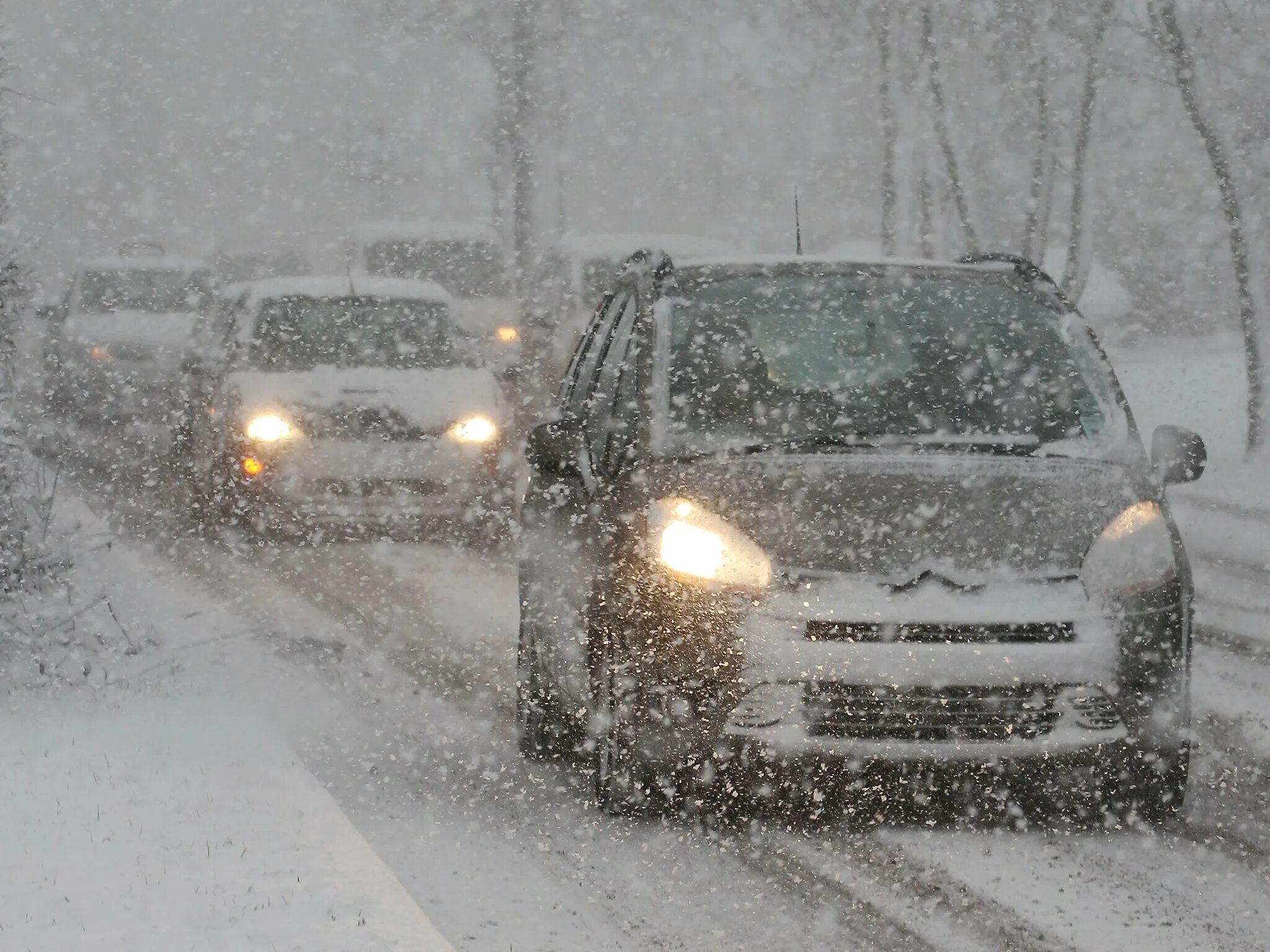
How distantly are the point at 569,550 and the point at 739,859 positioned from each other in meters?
1.19

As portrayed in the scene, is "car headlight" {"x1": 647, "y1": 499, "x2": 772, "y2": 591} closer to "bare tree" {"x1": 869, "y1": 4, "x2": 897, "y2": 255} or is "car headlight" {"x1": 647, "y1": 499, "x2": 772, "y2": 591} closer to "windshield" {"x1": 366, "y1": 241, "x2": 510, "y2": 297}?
"bare tree" {"x1": 869, "y1": 4, "x2": 897, "y2": 255}

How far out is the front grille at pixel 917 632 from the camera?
4867mm

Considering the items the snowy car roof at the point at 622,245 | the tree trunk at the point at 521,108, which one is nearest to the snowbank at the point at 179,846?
the snowy car roof at the point at 622,245

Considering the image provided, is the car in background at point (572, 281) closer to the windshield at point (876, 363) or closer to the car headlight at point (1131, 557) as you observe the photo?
the windshield at point (876, 363)

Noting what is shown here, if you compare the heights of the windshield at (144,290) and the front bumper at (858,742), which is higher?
the windshield at (144,290)

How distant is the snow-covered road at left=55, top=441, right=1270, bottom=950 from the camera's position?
14.5 ft

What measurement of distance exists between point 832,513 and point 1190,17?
49.2 ft

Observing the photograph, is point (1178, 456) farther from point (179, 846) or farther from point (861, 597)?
point (179, 846)

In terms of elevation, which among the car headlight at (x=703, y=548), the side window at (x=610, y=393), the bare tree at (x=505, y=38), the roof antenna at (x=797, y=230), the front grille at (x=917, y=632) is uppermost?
the bare tree at (x=505, y=38)

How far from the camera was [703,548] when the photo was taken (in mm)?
5074

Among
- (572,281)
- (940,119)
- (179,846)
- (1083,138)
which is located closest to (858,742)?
(179,846)

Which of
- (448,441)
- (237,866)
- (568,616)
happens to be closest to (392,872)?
(237,866)

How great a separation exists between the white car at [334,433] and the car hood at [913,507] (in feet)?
18.7

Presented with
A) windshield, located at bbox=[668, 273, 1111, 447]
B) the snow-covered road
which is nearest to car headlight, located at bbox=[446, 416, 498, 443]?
the snow-covered road
